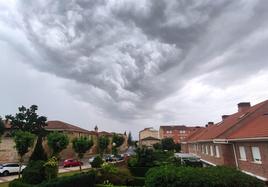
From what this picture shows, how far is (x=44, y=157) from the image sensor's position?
2278cm

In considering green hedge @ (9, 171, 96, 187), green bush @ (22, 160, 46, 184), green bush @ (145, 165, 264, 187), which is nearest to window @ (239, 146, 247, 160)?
green bush @ (145, 165, 264, 187)

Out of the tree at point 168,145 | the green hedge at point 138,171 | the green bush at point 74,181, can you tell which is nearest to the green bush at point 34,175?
the green bush at point 74,181

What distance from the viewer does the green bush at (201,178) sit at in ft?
34.2

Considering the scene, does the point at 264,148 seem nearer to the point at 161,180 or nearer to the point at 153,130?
the point at 161,180

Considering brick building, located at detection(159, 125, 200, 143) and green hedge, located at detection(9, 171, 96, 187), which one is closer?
green hedge, located at detection(9, 171, 96, 187)

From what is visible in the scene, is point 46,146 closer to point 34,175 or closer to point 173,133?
point 34,175

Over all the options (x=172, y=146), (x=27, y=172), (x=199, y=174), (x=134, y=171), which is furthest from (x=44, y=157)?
(x=172, y=146)

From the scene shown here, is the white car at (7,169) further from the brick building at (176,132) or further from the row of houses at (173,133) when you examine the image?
the brick building at (176,132)

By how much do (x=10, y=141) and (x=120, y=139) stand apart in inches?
1436

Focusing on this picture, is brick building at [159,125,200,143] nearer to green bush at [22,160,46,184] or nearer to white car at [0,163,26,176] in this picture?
white car at [0,163,26,176]

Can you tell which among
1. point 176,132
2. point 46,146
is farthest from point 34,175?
point 176,132

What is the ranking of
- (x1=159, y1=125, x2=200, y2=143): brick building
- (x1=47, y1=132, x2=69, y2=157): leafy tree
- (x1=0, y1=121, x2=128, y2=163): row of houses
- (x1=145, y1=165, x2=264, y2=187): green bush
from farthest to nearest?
(x1=159, y1=125, x2=200, y2=143): brick building < (x1=0, y1=121, x2=128, y2=163): row of houses < (x1=47, y1=132, x2=69, y2=157): leafy tree < (x1=145, y1=165, x2=264, y2=187): green bush

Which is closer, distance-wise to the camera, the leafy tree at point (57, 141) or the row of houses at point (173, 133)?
the leafy tree at point (57, 141)

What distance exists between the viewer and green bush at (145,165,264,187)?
1041cm
